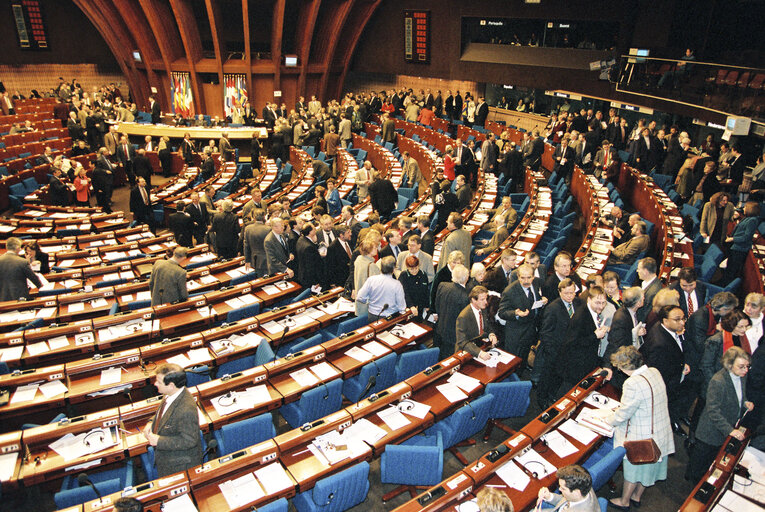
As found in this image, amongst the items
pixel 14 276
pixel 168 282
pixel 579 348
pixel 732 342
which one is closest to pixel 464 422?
pixel 579 348

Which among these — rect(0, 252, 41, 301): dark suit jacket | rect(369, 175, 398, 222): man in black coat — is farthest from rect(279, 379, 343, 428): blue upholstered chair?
rect(369, 175, 398, 222): man in black coat

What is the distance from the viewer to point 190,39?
76.7 feet

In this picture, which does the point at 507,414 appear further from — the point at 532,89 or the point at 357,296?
the point at 532,89

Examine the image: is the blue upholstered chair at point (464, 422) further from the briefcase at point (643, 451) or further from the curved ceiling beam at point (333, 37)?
the curved ceiling beam at point (333, 37)

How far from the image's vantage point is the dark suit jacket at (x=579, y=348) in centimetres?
543

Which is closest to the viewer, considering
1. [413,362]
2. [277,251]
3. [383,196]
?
[413,362]

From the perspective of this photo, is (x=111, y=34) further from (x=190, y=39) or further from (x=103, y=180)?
(x=103, y=180)

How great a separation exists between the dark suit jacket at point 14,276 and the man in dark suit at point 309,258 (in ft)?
13.0

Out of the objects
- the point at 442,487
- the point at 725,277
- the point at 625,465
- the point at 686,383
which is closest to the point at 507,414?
the point at 625,465

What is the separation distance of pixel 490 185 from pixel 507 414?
8.10 meters

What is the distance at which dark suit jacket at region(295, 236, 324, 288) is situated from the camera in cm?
757

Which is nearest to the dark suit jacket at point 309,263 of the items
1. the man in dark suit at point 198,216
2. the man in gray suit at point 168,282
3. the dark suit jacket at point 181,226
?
the man in gray suit at point 168,282

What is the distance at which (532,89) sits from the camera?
21859 millimetres

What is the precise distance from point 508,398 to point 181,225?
7691mm
